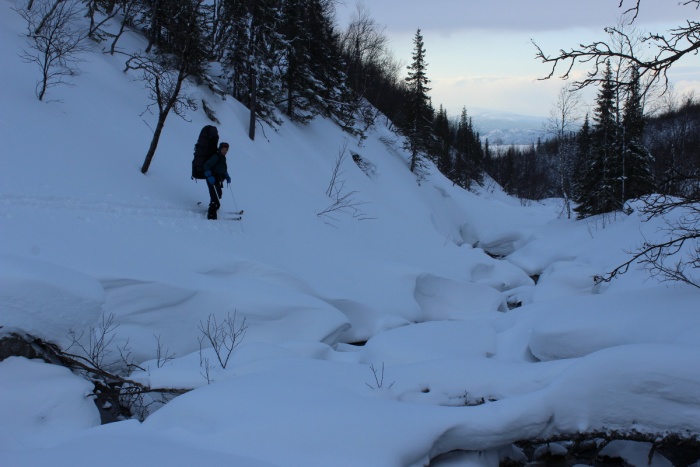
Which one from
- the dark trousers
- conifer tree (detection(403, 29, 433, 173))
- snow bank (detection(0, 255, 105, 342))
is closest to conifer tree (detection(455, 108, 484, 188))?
conifer tree (detection(403, 29, 433, 173))

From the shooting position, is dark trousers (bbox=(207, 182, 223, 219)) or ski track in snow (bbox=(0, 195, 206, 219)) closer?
ski track in snow (bbox=(0, 195, 206, 219))

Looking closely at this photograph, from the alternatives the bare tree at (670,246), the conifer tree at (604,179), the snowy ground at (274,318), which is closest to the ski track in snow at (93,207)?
the snowy ground at (274,318)

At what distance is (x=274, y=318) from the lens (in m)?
7.24

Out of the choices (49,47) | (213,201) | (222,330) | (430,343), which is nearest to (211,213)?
(213,201)

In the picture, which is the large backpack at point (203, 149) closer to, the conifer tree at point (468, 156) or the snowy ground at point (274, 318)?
the snowy ground at point (274, 318)

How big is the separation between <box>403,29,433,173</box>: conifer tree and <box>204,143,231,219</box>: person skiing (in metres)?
22.2

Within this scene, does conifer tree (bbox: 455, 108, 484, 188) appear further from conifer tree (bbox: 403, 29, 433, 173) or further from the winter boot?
the winter boot

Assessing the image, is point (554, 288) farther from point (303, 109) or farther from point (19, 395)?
point (303, 109)

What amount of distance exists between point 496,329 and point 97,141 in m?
9.78

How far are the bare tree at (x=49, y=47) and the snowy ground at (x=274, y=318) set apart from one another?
38 centimetres

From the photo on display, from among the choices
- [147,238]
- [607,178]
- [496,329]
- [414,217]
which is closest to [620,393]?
[496,329]

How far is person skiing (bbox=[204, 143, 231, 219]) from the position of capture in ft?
30.9

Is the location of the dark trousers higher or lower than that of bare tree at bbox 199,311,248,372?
higher

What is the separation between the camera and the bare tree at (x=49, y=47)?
1089 centimetres
